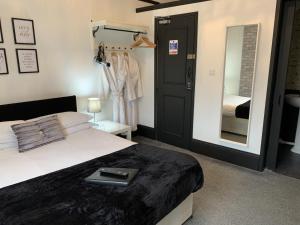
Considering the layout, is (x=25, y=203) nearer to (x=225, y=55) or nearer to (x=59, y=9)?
(x=59, y=9)

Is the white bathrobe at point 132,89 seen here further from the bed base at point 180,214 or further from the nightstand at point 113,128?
the bed base at point 180,214

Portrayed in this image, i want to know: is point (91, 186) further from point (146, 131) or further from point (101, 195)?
point (146, 131)

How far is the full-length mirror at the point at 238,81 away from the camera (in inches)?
116

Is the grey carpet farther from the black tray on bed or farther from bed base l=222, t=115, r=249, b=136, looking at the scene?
the black tray on bed

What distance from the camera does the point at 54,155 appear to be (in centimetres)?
220

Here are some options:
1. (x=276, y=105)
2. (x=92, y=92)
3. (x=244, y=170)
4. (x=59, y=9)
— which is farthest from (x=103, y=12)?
(x=244, y=170)

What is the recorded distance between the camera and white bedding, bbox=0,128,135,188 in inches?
73.1

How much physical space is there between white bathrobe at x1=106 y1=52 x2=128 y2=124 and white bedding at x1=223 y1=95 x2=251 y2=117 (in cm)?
161

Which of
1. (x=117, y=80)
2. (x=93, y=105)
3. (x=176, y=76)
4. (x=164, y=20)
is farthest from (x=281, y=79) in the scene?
(x=93, y=105)

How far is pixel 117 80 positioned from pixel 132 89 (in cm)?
32

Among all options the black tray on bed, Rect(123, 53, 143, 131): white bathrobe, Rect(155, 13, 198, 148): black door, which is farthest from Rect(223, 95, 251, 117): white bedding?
the black tray on bed

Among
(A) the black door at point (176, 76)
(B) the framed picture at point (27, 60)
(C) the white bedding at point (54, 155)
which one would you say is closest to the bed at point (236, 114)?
(A) the black door at point (176, 76)

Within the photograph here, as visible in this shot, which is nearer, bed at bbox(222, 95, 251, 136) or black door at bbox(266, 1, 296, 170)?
black door at bbox(266, 1, 296, 170)

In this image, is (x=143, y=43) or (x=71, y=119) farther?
(x=143, y=43)
